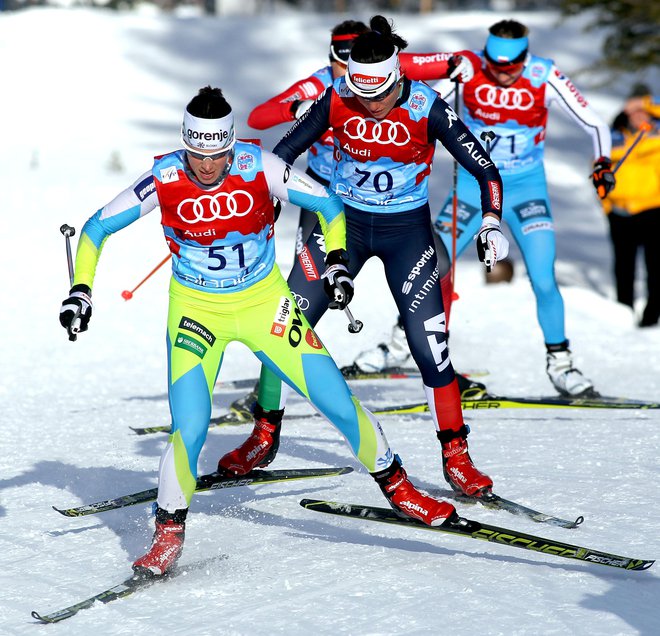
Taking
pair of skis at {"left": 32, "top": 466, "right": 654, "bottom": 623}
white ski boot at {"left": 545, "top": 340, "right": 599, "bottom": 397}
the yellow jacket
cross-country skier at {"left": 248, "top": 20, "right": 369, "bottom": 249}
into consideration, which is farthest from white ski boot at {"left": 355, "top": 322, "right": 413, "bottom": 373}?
the yellow jacket

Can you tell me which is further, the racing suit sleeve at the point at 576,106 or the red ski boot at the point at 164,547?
the racing suit sleeve at the point at 576,106

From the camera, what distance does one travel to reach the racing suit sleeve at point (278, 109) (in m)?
6.83

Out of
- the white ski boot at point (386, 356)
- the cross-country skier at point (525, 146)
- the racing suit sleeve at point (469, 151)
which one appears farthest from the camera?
the white ski boot at point (386, 356)

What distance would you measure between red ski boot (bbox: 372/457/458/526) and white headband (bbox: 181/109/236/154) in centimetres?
163

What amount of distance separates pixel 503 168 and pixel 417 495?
326 cm

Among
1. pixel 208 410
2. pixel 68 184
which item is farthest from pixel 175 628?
pixel 68 184

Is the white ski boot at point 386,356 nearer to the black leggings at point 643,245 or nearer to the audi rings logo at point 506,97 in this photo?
the audi rings logo at point 506,97

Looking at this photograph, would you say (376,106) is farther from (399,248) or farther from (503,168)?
(503,168)

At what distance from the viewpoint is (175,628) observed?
4.47 meters

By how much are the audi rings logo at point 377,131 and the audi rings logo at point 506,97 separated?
2.09m

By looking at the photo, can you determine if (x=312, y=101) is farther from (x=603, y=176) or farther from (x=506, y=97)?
(x=603, y=176)

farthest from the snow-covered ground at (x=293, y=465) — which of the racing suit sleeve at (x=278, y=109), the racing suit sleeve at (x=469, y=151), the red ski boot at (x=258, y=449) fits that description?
the racing suit sleeve at (x=278, y=109)

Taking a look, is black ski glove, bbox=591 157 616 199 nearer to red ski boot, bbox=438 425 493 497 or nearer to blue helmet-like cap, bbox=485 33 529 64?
blue helmet-like cap, bbox=485 33 529 64

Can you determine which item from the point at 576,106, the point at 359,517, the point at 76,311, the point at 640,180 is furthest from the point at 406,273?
the point at 640,180
